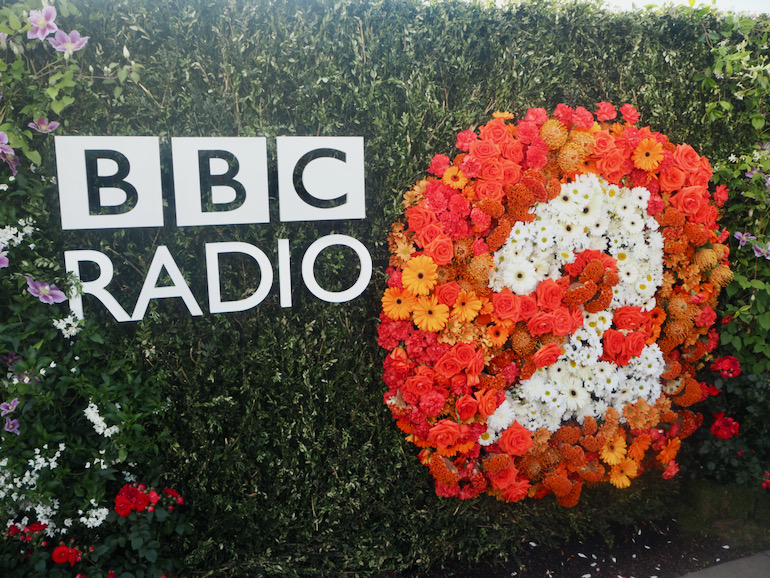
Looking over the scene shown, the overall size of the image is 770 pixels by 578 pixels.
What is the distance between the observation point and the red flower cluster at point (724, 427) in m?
3.17

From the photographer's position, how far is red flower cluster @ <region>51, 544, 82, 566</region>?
2145 mm

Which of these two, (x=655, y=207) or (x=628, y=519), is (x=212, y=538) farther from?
(x=655, y=207)

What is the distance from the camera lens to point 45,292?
2.20 m

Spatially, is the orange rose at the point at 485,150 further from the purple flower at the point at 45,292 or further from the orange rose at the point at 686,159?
the purple flower at the point at 45,292

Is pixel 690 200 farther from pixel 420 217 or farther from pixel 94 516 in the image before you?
pixel 94 516

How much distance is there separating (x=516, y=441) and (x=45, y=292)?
219cm

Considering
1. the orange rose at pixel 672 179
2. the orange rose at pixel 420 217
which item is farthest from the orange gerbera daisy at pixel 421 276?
the orange rose at pixel 672 179

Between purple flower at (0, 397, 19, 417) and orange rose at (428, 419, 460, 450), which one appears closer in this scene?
purple flower at (0, 397, 19, 417)

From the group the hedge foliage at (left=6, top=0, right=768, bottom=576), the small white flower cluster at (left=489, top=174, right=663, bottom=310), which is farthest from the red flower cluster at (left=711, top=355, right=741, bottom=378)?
the hedge foliage at (left=6, top=0, right=768, bottom=576)

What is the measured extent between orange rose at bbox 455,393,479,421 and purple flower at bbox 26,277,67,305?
1.80m

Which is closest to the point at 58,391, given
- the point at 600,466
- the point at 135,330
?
the point at 135,330

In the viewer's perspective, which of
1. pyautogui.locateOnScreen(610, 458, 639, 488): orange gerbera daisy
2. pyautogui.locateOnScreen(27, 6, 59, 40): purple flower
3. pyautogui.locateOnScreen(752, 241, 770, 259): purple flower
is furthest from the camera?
pyautogui.locateOnScreen(752, 241, 770, 259): purple flower

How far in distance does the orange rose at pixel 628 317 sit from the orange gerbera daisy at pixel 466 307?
0.75 metres

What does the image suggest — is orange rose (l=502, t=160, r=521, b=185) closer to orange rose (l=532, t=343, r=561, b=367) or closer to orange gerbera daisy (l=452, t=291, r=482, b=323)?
orange gerbera daisy (l=452, t=291, r=482, b=323)
